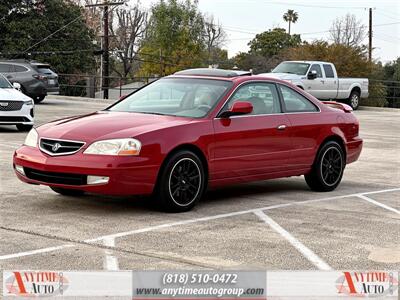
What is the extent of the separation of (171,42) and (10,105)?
48.7m

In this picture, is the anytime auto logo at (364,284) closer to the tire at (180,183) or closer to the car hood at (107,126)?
the tire at (180,183)

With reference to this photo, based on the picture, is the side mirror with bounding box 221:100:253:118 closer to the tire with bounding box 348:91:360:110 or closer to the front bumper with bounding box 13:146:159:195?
the front bumper with bounding box 13:146:159:195

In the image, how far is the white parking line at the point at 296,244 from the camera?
20.3 ft

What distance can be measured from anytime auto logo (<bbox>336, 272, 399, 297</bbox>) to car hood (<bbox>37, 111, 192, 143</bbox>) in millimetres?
4098

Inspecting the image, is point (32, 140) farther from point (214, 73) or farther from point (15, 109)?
point (15, 109)

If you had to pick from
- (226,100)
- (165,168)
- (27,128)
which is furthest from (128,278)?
(27,128)

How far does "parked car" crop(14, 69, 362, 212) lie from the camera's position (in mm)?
7891

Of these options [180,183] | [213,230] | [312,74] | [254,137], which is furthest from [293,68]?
[213,230]

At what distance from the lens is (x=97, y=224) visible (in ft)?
24.7

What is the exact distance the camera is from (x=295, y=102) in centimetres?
1002

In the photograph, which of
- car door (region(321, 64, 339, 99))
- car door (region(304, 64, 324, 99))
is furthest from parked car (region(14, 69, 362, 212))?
car door (region(321, 64, 339, 99))

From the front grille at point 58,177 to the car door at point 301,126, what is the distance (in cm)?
290

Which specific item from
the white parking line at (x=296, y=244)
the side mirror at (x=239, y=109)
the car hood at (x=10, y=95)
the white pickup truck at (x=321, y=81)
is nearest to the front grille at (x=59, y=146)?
the side mirror at (x=239, y=109)

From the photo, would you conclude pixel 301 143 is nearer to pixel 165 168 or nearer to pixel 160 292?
pixel 165 168
